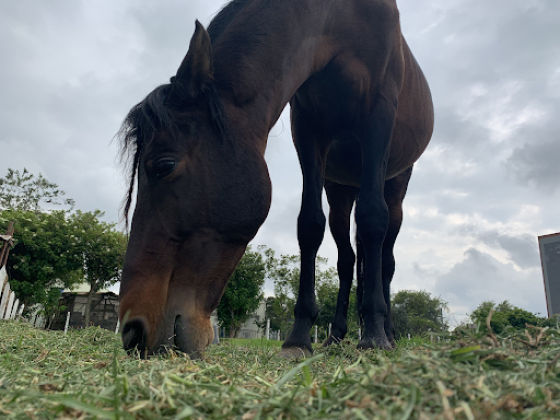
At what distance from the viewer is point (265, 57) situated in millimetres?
2461

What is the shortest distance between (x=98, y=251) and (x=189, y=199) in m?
24.6

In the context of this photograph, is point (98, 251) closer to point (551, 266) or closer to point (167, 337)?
point (167, 337)

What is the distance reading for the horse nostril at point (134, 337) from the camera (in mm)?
1760

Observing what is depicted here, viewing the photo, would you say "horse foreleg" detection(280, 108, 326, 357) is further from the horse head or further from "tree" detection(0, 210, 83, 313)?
"tree" detection(0, 210, 83, 313)

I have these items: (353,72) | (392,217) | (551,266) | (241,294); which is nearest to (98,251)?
(241,294)

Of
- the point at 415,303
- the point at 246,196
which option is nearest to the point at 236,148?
the point at 246,196

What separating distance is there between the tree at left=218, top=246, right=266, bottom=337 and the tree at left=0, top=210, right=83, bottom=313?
11.9 m

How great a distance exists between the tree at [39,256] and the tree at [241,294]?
470 inches

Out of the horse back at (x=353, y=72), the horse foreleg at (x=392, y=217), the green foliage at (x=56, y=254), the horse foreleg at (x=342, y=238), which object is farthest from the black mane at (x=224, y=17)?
the green foliage at (x=56, y=254)

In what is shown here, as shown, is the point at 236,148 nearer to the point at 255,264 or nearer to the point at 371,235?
the point at 371,235

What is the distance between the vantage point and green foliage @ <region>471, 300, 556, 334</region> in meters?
1.28

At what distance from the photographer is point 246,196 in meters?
2.15

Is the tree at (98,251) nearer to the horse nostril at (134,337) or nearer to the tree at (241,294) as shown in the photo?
the tree at (241,294)

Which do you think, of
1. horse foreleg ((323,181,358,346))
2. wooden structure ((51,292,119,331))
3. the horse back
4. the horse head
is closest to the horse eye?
the horse head
